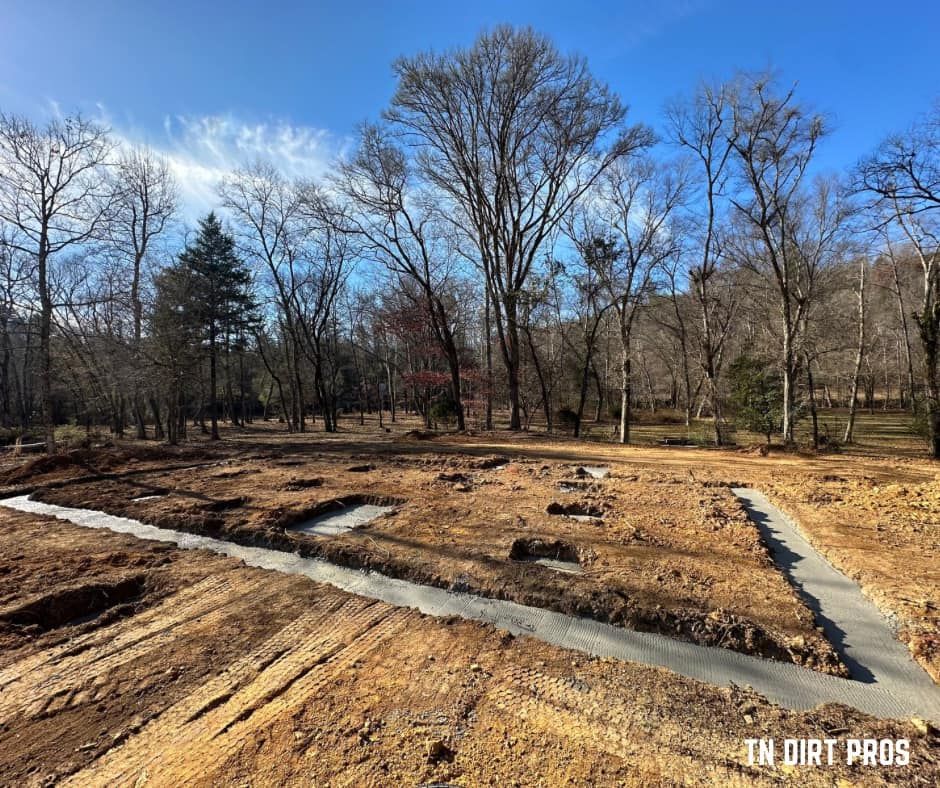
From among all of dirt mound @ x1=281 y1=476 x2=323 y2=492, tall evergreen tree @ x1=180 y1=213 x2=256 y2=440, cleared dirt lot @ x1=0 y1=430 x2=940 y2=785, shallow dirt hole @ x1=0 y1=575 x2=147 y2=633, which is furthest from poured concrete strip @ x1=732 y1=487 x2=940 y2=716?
tall evergreen tree @ x1=180 y1=213 x2=256 y2=440

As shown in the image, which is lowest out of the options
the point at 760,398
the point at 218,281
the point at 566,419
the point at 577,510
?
the point at 577,510

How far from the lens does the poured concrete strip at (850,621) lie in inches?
96.8

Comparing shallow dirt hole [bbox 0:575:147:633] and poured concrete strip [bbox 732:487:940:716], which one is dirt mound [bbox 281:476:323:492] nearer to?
shallow dirt hole [bbox 0:575:147:633]

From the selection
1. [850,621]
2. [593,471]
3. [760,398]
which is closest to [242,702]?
[850,621]

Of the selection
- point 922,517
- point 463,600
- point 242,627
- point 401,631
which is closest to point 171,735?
point 242,627

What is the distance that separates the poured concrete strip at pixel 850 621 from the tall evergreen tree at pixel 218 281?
23168 millimetres

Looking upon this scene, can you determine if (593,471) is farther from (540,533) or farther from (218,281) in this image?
(218,281)

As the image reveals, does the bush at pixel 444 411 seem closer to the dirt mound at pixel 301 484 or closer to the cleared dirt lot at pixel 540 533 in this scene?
the cleared dirt lot at pixel 540 533

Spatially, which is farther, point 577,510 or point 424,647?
point 577,510

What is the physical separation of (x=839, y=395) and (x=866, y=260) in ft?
82.8

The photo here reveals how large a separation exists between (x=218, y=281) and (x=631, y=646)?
26.9m

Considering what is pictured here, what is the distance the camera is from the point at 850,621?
307cm

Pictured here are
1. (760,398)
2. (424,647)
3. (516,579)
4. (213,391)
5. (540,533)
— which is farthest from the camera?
(213,391)

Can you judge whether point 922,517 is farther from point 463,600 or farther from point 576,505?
point 463,600
